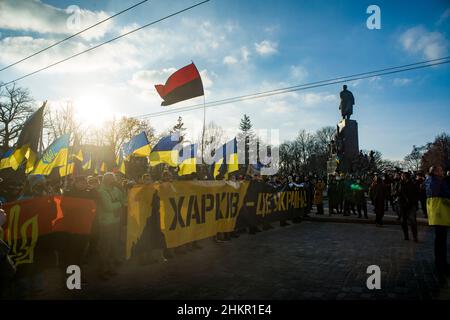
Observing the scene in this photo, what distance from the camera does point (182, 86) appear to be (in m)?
9.86

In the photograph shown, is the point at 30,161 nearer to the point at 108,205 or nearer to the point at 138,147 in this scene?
the point at 108,205

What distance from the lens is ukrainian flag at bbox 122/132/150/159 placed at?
36.8ft

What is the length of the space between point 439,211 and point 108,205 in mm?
6586

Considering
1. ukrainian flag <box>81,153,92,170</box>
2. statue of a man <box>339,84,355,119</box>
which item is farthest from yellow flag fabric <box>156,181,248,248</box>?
statue of a man <box>339,84,355,119</box>

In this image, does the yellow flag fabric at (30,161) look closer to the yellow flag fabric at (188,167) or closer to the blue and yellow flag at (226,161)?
the yellow flag fabric at (188,167)

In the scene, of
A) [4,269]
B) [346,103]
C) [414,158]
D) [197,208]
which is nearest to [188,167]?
[197,208]

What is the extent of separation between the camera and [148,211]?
634 centimetres

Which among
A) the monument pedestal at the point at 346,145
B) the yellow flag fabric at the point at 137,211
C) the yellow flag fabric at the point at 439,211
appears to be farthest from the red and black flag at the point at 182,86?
the monument pedestal at the point at 346,145

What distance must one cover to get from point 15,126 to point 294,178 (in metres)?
40.1

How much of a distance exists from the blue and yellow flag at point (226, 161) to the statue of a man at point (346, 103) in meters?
16.7

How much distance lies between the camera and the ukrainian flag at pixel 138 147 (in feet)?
36.8
